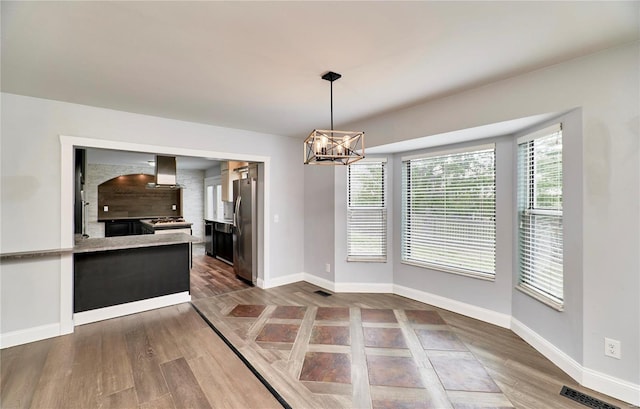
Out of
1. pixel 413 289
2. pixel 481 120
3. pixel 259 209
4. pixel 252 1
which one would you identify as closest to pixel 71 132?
pixel 259 209

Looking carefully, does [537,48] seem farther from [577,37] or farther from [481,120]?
[481,120]

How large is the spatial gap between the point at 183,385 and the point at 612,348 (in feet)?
10.8

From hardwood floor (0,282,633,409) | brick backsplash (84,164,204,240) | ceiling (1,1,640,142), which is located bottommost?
hardwood floor (0,282,633,409)

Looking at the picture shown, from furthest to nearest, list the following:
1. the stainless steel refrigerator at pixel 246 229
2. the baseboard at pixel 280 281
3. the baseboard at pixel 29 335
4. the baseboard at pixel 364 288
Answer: the stainless steel refrigerator at pixel 246 229, the baseboard at pixel 280 281, the baseboard at pixel 364 288, the baseboard at pixel 29 335

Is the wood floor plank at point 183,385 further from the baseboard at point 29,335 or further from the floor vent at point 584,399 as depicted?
the floor vent at point 584,399

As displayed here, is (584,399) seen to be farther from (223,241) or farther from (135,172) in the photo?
(135,172)

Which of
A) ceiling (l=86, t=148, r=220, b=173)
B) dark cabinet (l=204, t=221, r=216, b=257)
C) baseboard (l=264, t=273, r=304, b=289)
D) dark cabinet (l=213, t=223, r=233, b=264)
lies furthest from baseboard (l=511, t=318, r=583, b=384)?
dark cabinet (l=204, t=221, r=216, b=257)

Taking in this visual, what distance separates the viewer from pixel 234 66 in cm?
235

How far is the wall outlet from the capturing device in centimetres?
206

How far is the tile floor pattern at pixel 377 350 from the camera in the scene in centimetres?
213

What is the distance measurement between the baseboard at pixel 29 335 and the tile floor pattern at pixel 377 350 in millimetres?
1805

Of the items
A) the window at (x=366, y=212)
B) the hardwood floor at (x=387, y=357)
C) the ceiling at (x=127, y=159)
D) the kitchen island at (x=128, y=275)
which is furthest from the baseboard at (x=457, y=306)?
the ceiling at (x=127, y=159)

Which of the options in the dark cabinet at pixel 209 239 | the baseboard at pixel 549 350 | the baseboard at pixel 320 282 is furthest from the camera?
the dark cabinet at pixel 209 239

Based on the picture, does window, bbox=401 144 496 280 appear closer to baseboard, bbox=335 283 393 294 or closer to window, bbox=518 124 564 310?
window, bbox=518 124 564 310
